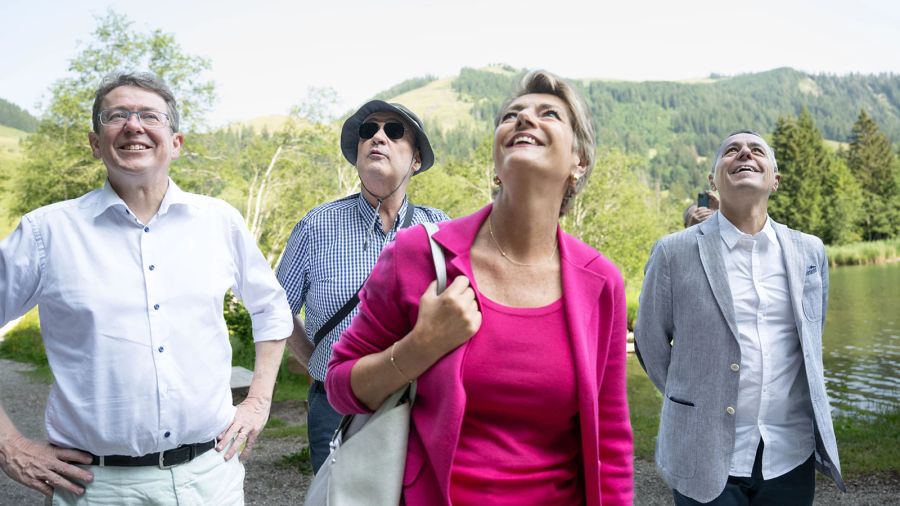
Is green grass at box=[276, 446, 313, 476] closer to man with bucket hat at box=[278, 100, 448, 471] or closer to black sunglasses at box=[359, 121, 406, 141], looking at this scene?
man with bucket hat at box=[278, 100, 448, 471]

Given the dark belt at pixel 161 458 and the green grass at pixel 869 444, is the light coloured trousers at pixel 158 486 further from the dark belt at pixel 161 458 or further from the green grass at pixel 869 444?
the green grass at pixel 869 444

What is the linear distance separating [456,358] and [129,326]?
1.44m

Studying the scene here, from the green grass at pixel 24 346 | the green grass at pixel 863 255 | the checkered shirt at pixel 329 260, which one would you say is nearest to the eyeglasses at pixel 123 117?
the checkered shirt at pixel 329 260

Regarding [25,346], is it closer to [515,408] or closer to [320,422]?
[320,422]

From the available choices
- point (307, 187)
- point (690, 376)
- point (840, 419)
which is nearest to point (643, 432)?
point (840, 419)

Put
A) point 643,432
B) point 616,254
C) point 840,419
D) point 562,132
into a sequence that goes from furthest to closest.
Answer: point 616,254
point 840,419
point 643,432
point 562,132

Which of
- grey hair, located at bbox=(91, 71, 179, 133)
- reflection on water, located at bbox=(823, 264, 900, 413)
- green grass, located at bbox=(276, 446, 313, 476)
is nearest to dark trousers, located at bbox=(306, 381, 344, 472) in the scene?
grey hair, located at bbox=(91, 71, 179, 133)

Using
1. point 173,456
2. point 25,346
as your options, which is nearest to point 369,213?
point 173,456

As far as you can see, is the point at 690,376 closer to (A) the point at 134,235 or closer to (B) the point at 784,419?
(B) the point at 784,419

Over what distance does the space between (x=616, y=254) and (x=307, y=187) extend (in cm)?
1703

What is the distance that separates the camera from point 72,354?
254 centimetres

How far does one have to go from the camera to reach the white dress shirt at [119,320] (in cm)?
253

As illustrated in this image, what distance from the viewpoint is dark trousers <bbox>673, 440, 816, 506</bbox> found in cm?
331

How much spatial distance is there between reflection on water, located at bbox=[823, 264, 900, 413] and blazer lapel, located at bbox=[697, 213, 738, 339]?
1100cm
